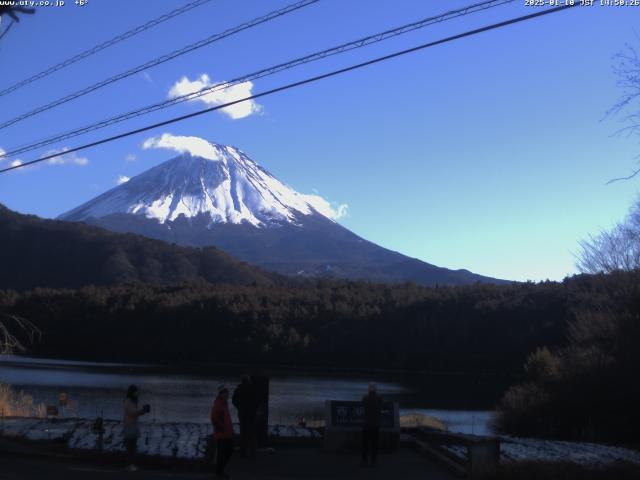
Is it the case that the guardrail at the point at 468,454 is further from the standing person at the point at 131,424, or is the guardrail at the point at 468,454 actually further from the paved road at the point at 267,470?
the standing person at the point at 131,424

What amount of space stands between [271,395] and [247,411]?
112ft

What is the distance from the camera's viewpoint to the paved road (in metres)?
13.1

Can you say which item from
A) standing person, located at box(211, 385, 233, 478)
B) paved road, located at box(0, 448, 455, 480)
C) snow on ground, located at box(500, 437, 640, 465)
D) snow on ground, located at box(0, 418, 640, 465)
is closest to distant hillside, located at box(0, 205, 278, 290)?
snow on ground, located at box(0, 418, 640, 465)

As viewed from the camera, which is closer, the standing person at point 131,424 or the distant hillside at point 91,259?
the standing person at point 131,424

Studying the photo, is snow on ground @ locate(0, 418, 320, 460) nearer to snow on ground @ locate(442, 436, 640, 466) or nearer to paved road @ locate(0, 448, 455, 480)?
paved road @ locate(0, 448, 455, 480)

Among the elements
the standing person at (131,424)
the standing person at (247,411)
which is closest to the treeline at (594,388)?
the standing person at (247,411)

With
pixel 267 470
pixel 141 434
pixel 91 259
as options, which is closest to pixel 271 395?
pixel 141 434

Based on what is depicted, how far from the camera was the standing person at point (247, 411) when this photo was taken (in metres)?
14.4

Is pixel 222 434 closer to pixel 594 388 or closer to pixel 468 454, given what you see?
pixel 468 454

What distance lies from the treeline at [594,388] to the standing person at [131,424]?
18455 mm

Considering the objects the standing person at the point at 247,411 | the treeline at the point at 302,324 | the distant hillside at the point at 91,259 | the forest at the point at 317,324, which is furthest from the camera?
the distant hillside at the point at 91,259

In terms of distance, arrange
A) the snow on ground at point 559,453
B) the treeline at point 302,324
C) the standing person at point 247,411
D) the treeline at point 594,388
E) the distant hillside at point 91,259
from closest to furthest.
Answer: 1. the standing person at point 247,411
2. the snow on ground at point 559,453
3. the treeline at point 594,388
4. the treeline at point 302,324
5. the distant hillside at point 91,259

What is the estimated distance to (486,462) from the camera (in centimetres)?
1309

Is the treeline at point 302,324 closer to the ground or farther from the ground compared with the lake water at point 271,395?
farther from the ground
